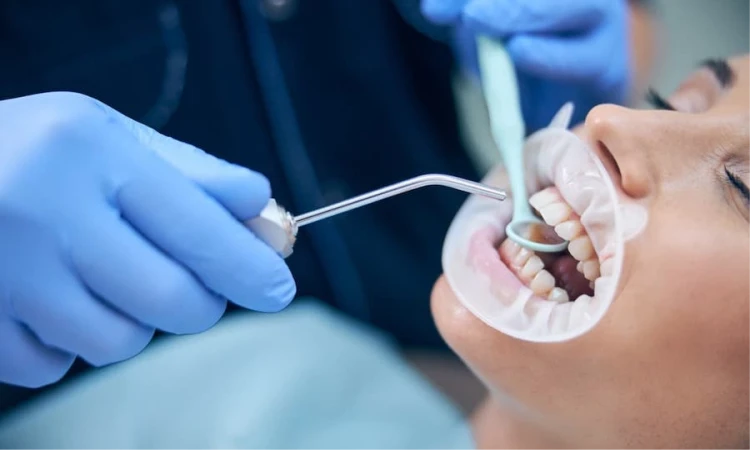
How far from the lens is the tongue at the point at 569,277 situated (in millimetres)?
854

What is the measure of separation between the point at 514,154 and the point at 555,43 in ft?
0.68

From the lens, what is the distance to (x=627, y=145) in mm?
737

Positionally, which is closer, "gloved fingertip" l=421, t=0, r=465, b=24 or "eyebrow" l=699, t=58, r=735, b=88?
"eyebrow" l=699, t=58, r=735, b=88

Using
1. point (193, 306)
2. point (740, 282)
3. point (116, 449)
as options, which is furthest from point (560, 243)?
point (116, 449)

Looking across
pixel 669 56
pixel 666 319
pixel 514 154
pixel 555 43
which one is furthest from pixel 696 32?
pixel 666 319

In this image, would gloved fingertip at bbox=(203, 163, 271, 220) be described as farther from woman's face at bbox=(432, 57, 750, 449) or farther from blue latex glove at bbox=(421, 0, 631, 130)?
blue latex glove at bbox=(421, 0, 631, 130)

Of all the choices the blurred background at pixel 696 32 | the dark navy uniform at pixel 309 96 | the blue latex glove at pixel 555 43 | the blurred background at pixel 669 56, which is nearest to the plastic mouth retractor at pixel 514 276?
the blue latex glove at pixel 555 43

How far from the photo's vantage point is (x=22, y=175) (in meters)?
0.62

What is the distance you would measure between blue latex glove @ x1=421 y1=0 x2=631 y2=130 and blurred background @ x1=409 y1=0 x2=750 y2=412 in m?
0.27

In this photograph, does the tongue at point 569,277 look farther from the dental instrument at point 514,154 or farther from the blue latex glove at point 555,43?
the blue latex glove at point 555,43

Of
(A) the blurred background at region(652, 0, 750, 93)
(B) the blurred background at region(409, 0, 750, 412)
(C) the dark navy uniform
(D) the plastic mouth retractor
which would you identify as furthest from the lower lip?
(A) the blurred background at region(652, 0, 750, 93)

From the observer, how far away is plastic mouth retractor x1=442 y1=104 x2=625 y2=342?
28.8 inches

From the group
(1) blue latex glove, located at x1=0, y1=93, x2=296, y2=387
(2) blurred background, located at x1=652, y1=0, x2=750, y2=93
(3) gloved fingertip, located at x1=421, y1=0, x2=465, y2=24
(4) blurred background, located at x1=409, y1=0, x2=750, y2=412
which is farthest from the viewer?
(2) blurred background, located at x1=652, y1=0, x2=750, y2=93

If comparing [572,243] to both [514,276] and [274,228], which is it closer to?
[514,276]
